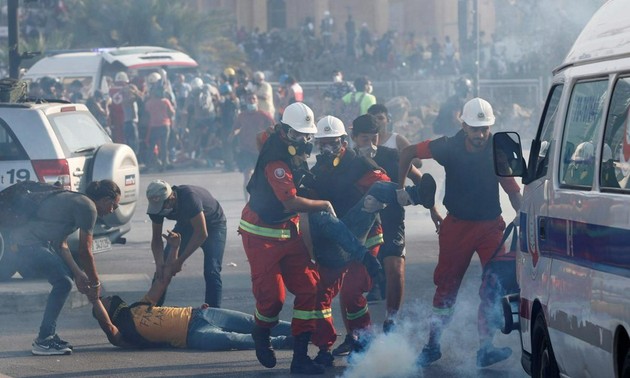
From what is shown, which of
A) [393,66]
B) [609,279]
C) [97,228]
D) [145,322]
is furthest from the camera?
[393,66]

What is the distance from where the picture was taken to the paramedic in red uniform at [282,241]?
865cm

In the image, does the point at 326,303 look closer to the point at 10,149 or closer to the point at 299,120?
the point at 299,120

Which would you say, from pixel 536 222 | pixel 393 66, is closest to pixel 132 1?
pixel 393 66

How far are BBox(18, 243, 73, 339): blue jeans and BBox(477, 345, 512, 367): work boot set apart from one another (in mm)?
3074

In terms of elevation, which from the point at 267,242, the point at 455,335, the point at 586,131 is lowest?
the point at 455,335

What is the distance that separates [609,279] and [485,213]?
352cm

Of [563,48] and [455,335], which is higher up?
[563,48]

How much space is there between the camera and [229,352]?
9.54 meters

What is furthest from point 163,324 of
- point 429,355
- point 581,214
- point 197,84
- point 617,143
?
point 197,84

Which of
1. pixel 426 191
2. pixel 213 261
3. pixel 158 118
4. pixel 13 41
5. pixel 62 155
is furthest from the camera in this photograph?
pixel 158 118

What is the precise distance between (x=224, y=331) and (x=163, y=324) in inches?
17.6

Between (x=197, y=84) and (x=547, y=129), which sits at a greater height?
(x=197, y=84)

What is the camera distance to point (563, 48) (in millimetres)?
33062

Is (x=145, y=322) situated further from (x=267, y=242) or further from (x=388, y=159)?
(x=388, y=159)
